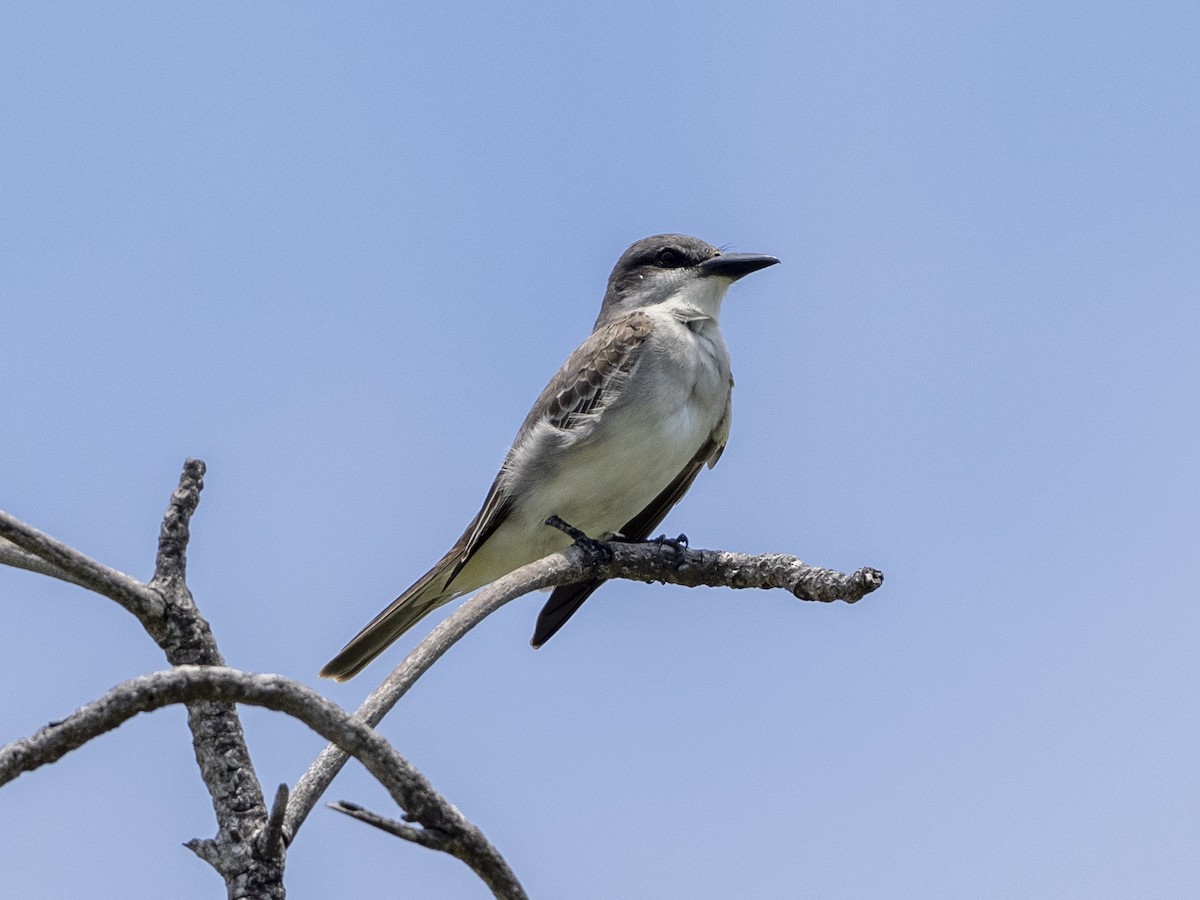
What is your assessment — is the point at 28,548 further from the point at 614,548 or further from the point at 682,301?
the point at 682,301

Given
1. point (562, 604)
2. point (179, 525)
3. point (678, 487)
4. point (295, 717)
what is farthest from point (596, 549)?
point (295, 717)

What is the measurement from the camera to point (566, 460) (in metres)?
7.73

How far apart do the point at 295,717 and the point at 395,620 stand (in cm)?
481

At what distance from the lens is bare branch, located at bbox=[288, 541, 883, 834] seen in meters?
3.23

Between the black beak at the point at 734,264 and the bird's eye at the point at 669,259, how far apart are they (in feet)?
0.70

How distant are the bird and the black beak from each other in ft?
1.92

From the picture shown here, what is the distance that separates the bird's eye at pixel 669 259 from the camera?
29.7 feet

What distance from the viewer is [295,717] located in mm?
2561

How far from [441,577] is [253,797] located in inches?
178

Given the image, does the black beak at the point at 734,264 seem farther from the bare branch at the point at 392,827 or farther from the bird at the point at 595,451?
the bare branch at the point at 392,827

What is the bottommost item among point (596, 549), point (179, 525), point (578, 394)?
point (179, 525)

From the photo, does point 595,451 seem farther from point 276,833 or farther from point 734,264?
point 276,833

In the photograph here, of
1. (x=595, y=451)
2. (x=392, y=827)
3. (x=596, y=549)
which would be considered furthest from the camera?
(x=595, y=451)

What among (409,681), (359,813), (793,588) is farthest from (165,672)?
(793,588)
